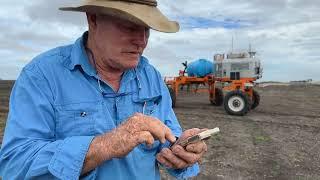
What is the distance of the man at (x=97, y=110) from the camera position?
2096 mm

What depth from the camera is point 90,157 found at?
2.09 metres

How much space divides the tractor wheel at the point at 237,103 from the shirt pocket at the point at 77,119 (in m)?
12.9

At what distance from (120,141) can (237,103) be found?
13322 millimetres

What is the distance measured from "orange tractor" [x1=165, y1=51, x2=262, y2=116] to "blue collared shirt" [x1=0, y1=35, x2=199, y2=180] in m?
12.6

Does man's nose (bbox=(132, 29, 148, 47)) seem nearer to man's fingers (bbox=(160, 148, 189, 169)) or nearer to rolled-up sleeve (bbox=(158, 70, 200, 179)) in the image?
rolled-up sleeve (bbox=(158, 70, 200, 179))

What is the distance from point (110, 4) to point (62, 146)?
699 mm

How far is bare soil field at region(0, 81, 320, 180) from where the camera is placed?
25.2 feet

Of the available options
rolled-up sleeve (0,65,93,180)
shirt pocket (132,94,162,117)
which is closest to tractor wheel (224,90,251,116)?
shirt pocket (132,94,162,117)

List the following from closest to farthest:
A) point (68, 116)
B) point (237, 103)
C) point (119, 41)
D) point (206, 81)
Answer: point (68, 116) → point (119, 41) → point (237, 103) → point (206, 81)

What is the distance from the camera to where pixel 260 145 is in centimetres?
995

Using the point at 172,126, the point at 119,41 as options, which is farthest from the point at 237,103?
the point at 119,41

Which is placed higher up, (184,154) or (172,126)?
(172,126)

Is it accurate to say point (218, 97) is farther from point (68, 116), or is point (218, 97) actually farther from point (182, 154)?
point (68, 116)

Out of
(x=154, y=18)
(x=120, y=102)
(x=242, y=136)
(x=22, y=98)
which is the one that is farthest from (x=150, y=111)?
(x=242, y=136)
